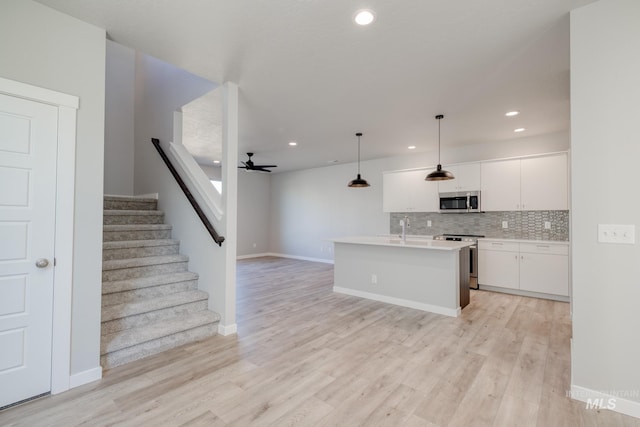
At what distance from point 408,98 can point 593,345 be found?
9.38ft

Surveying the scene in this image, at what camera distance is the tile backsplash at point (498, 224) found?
491cm

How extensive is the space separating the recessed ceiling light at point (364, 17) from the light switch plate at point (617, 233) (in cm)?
211

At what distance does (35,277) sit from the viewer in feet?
6.73

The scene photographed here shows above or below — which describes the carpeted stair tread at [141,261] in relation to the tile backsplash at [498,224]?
below

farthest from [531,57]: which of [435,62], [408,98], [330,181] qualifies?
[330,181]

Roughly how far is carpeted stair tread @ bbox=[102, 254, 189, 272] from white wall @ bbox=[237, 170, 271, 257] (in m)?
5.09

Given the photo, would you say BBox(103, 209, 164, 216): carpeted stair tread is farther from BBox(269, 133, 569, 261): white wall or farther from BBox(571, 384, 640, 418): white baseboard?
BBox(571, 384, 640, 418): white baseboard

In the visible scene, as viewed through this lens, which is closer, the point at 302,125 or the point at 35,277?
the point at 35,277

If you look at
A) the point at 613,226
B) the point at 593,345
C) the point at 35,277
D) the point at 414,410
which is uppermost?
the point at 613,226

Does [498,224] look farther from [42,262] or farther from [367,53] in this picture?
[42,262]

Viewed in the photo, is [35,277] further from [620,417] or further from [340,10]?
[620,417]

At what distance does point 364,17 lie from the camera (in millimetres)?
2092

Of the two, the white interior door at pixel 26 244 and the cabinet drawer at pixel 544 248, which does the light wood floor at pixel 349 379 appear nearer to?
the white interior door at pixel 26 244

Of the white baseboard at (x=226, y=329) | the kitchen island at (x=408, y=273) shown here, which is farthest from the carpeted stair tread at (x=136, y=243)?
the kitchen island at (x=408, y=273)
